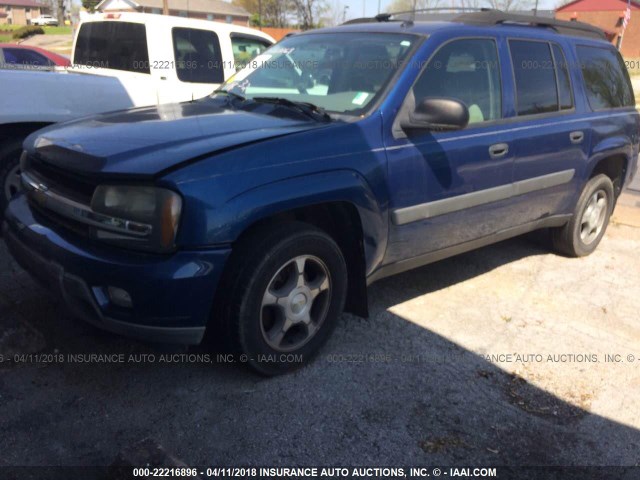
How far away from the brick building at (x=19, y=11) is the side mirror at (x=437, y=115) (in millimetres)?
96244

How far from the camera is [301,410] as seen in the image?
2.94 m

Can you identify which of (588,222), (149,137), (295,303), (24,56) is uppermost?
(24,56)

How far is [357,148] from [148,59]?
3851 millimetres

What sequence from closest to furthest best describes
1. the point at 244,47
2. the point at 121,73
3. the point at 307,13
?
the point at 121,73 < the point at 244,47 < the point at 307,13

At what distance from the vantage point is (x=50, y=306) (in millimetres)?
3783

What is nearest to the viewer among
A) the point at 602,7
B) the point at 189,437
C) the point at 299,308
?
the point at 189,437

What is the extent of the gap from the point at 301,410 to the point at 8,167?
A: 3.36 m

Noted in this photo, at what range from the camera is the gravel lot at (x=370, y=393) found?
268cm

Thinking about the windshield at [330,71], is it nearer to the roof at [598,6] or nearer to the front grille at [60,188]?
the front grille at [60,188]

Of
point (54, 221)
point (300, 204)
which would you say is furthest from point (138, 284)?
point (300, 204)

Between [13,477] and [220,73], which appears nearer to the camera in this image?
[13,477]

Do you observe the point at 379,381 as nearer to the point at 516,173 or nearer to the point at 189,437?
the point at 189,437

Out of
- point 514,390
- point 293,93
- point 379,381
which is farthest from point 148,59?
point 514,390

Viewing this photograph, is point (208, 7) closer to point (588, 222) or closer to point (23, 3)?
point (588, 222)
